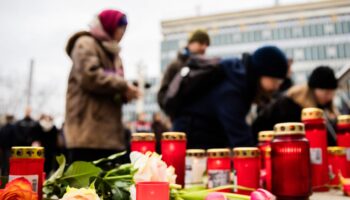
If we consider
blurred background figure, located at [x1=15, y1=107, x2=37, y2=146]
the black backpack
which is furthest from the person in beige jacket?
blurred background figure, located at [x1=15, y1=107, x2=37, y2=146]

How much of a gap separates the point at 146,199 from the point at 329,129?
1.61 metres

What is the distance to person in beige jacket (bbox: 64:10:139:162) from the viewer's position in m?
1.96

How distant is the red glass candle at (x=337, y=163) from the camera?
4.37 feet

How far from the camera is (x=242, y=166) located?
1089 millimetres

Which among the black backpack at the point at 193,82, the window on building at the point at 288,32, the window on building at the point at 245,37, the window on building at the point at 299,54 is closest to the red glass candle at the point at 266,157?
the black backpack at the point at 193,82

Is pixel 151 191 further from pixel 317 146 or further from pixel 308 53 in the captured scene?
pixel 308 53

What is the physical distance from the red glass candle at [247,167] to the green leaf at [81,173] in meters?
0.44

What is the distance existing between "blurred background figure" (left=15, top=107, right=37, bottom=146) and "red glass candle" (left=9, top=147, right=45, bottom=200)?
4.30m

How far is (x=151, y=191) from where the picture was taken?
2.16 ft

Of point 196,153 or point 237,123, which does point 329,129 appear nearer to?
point 237,123

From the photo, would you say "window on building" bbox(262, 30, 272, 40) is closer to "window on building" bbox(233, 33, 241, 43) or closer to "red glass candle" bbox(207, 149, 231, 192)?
"window on building" bbox(233, 33, 241, 43)

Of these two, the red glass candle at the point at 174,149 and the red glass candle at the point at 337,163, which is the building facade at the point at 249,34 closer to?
the red glass candle at the point at 337,163

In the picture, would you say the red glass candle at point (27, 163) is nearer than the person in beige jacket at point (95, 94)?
Yes

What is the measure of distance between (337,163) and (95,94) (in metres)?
1.21
